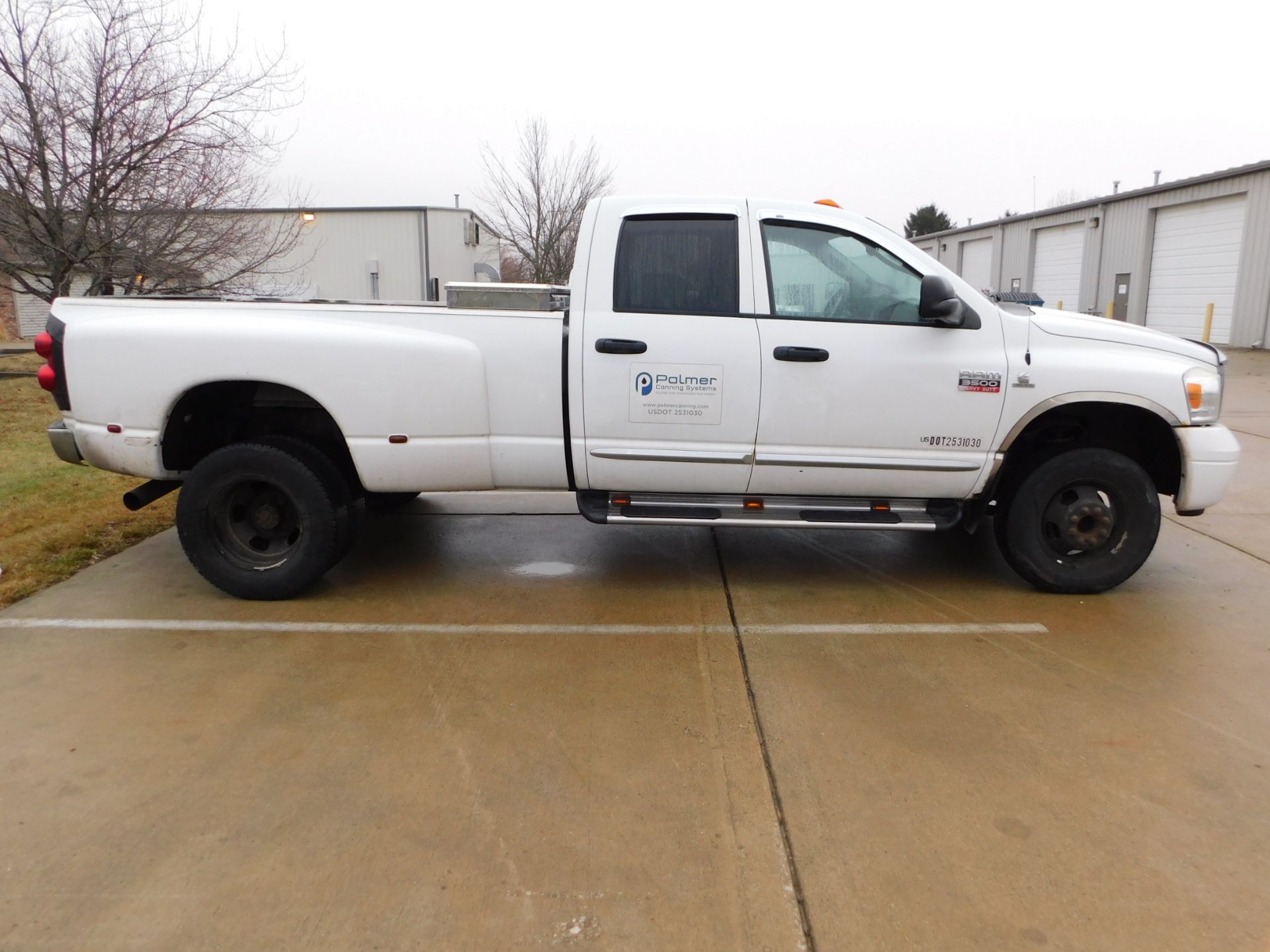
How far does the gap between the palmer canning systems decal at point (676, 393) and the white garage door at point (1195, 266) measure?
22.1m

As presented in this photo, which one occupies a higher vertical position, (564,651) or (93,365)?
(93,365)

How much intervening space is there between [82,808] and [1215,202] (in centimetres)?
2647

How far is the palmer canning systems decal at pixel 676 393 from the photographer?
4.45 metres

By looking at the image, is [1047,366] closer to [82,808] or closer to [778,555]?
[778,555]

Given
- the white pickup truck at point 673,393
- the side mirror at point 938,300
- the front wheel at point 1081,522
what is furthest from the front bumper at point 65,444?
the front wheel at point 1081,522

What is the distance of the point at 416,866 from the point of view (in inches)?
102

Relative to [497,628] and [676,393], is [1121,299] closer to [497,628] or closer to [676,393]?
[676,393]

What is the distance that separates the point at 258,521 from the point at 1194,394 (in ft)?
16.3

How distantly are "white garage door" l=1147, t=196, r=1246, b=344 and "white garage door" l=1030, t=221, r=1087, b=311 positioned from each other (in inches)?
142

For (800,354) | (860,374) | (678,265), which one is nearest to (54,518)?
(678,265)

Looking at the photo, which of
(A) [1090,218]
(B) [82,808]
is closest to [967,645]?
(B) [82,808]

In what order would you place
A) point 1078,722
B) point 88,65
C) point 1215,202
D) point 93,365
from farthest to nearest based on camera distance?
1. point 1215,202
2. point 88,65
3. point 93,365
4. point 1078,722

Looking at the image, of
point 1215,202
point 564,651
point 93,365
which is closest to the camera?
point 564,651

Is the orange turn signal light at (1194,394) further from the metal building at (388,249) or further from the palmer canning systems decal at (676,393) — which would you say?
the metal building at (388,249)
